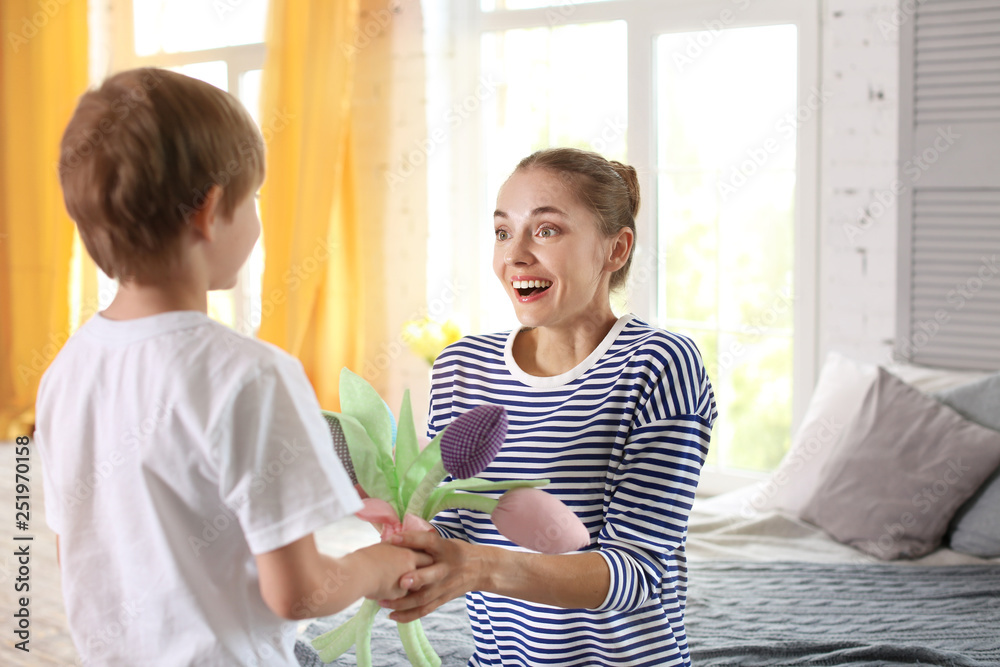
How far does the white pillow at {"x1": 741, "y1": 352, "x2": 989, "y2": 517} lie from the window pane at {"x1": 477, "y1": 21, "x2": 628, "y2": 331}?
1374mm

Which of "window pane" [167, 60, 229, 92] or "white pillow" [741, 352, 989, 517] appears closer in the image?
"white pillow" [741, 352, 989, 517]

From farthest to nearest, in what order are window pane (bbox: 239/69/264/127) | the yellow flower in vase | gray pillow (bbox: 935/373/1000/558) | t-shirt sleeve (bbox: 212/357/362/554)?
window pane (bbox: 239/69/264/127), the yellow flower in vase, gray pillow (bbox: 935/373/1000/558), t-shirt sleeve (bbox: 212/357/362/554)

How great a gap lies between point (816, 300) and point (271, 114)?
272cm

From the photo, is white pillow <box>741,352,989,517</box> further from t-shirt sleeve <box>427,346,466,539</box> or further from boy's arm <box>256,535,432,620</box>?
boy's arm <box>256,535,432,620</box>

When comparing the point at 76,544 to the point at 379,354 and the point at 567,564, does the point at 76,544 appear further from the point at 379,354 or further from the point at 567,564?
the point at 379,354

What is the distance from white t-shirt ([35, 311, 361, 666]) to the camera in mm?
794

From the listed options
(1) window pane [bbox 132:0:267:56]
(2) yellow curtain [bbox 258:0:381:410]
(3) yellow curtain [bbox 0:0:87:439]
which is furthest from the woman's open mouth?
(3) yellow curtain [bbox 0:0:87:439]

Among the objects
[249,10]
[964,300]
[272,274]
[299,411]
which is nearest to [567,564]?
[299,411]

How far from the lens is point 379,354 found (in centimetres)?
455

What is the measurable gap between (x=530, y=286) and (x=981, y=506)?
1.84 meters

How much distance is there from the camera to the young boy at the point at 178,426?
2.62 feet

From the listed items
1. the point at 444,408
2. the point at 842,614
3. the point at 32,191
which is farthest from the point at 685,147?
the point at 32,191

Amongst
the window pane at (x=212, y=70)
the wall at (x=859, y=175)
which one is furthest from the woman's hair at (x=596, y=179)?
the window pane at (x=212, y=70)

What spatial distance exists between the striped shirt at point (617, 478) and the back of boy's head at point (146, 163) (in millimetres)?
580
